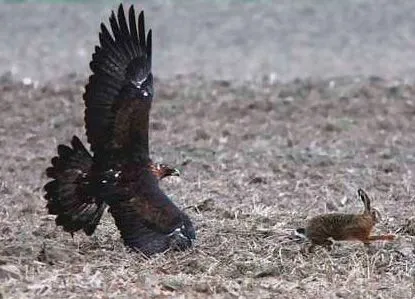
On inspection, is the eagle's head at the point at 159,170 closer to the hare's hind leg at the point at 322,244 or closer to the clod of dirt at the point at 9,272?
the hare's hind leg at the point at 322,244

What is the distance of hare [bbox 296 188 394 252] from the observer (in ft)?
22.3

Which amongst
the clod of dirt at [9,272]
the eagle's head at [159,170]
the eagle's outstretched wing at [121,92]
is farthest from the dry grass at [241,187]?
the eagle's outstretched wing at [121,92]

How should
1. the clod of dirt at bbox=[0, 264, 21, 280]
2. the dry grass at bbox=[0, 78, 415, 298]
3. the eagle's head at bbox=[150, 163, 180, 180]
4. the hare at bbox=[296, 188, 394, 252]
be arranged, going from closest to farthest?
the clod of dirt at bbox=[0, 264, 21, 280], the dry grass at bbox=[0, 78, 415, 298], the hare at bbox=[296, 188, 394, 252], the eagle's head at bbox=[150, 163, 180, 180]

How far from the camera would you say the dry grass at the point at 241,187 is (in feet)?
20.6

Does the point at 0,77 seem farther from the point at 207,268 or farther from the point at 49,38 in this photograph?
the point at 207,268

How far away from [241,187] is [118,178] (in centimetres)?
242

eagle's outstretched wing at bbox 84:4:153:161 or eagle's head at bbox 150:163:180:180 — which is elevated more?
eagle's outstretched wing at bbox 84:4:153:161

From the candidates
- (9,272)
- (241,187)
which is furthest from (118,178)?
(241,187)

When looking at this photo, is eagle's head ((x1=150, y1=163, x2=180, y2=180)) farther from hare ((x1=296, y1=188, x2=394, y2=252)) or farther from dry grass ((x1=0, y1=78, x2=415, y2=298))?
hare ((x1=296, y1=188, x2=394, y2=252))

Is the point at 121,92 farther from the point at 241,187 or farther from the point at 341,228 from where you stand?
the point at 241,187

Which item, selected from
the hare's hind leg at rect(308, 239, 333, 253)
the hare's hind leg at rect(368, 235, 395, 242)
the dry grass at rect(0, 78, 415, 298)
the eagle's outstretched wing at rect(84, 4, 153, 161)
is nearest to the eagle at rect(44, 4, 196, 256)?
the eagle's outstretched wing at rect(84, 4, 153, 161)

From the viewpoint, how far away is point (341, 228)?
680 cm

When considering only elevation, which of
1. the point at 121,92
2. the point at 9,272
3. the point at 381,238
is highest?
the point at 121,92

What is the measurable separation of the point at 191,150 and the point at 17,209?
262cm
